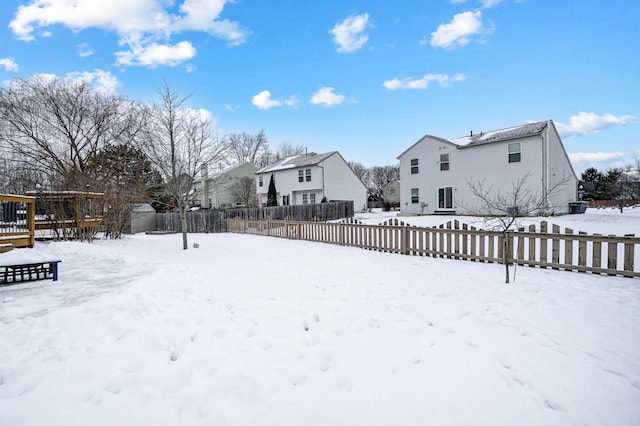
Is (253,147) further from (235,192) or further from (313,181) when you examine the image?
(313,181)

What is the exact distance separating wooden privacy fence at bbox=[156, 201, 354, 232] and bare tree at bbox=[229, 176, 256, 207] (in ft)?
45.2

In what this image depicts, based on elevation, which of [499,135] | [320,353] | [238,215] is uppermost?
[499,135]

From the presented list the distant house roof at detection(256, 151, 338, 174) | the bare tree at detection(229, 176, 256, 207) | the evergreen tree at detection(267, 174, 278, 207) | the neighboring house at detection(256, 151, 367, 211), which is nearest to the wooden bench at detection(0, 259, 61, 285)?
the neighboring house at detection(256, 151, 367, 211)

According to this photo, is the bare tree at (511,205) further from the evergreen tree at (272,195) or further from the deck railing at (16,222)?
the evergreen tree at (272,195)

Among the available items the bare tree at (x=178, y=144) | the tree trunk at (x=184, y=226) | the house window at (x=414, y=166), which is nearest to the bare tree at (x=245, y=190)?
the house window at (x=414, y=166)

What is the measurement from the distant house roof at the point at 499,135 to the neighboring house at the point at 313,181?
29.6 feet

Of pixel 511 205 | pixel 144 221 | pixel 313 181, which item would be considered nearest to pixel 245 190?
pixel 313 181

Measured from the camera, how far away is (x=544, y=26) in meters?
9.73

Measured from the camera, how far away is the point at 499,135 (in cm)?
2088

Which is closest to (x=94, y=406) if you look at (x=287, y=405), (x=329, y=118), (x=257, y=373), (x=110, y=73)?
(x=257, y=373)

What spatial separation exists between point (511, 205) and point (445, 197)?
8.39 metres

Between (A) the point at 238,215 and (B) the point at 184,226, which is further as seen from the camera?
(A) the point at 238,215

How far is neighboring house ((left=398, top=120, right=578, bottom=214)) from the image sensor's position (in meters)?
19.1

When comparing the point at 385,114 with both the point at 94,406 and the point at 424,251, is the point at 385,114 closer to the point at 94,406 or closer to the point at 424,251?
the point at 424,251
